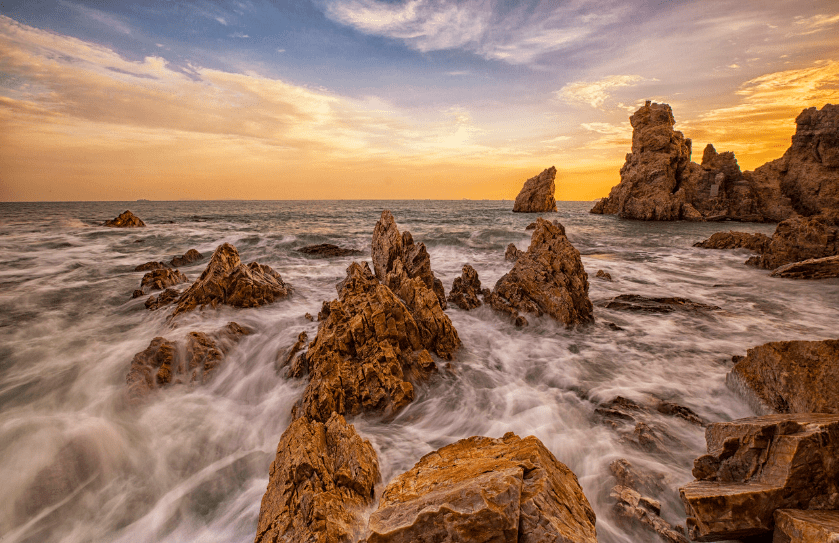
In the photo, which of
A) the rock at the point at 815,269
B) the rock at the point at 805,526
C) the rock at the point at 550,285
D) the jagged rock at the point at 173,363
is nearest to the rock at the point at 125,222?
the jagged rock at the point at 173,363

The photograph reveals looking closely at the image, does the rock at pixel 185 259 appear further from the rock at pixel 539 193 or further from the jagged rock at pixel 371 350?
the rock at pixel 539 193

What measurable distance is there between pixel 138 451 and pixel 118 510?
92 centimetres

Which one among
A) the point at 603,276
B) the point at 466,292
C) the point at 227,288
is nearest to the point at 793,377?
the point at 466,292

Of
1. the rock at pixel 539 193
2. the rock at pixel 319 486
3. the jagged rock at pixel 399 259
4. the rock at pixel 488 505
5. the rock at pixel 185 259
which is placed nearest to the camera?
the rock at pixel 488 505

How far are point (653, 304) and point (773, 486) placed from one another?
8308 millimetres

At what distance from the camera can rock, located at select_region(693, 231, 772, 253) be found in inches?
735

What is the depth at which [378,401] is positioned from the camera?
5281mm

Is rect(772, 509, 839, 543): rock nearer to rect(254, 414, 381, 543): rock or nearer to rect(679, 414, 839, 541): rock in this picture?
rect(679, 414, 839, 541): rock

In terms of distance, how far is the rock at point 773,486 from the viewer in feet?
7.88

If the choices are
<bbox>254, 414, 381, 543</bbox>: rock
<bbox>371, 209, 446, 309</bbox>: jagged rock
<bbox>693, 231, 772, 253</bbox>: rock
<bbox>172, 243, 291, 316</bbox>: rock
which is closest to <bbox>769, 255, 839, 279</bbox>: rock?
<bbox>693, 231, 772, 253</bbox>: rock

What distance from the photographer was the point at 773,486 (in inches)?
96.9

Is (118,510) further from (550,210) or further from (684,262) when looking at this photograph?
(550,210)

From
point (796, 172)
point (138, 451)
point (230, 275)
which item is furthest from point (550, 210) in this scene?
point (138, 451)

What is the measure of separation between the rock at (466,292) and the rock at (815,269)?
11.7m
